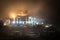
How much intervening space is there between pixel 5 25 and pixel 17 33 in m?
0.19

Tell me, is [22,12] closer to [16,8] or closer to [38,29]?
[16,8]

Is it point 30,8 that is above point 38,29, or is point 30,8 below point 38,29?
above

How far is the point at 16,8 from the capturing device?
1.63 metres

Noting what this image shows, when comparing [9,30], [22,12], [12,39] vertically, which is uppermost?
[22,12]

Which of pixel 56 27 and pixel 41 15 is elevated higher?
pixel 41 15

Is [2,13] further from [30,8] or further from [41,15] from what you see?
[41,15]

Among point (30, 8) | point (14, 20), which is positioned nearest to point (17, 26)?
point (14, 20)

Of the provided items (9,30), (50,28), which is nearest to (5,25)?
(9,30)

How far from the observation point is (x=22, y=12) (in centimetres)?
163

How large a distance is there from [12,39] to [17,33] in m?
0.11

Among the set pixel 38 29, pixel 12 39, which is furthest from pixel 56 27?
pixel 12 39

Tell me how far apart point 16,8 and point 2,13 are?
20 cm

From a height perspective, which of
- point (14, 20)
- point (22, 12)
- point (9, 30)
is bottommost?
point (9, 30)

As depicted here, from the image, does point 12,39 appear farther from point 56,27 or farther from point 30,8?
point 56,27
